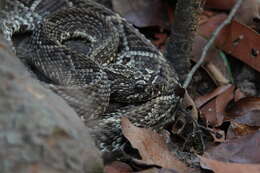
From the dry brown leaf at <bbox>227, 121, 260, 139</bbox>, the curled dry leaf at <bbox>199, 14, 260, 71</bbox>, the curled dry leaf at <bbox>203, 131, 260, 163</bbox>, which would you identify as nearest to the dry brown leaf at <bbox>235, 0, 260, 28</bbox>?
the curled dry leaf at <bbox>199, 14, 260, 71</bbox>

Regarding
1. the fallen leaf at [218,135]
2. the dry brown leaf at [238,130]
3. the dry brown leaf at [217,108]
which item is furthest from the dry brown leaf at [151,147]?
the dry brown leaf at [217,108]

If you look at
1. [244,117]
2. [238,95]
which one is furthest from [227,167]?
[238,95]

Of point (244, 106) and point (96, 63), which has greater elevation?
point (96, 63)

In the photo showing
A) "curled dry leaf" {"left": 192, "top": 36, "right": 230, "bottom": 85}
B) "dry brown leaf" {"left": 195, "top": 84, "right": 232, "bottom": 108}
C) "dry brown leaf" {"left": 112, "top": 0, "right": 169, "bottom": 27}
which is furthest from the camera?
"dry brown leaf" {"left": 112, "top": 0, "right": 169, "bottom": 27}

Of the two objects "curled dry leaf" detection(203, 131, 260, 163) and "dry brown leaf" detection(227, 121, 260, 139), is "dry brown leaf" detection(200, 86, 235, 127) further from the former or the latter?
"curled dry leaf" detection(203, 131, 260, 163)

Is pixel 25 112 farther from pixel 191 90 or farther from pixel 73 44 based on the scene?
pixel 191 90

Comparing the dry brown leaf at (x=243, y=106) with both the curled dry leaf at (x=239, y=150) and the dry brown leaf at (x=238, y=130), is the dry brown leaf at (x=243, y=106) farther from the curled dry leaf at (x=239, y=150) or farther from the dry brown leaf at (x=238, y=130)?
the curled dry leaf at (x=239, y=150)

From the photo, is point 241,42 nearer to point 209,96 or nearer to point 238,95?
point 238,95
